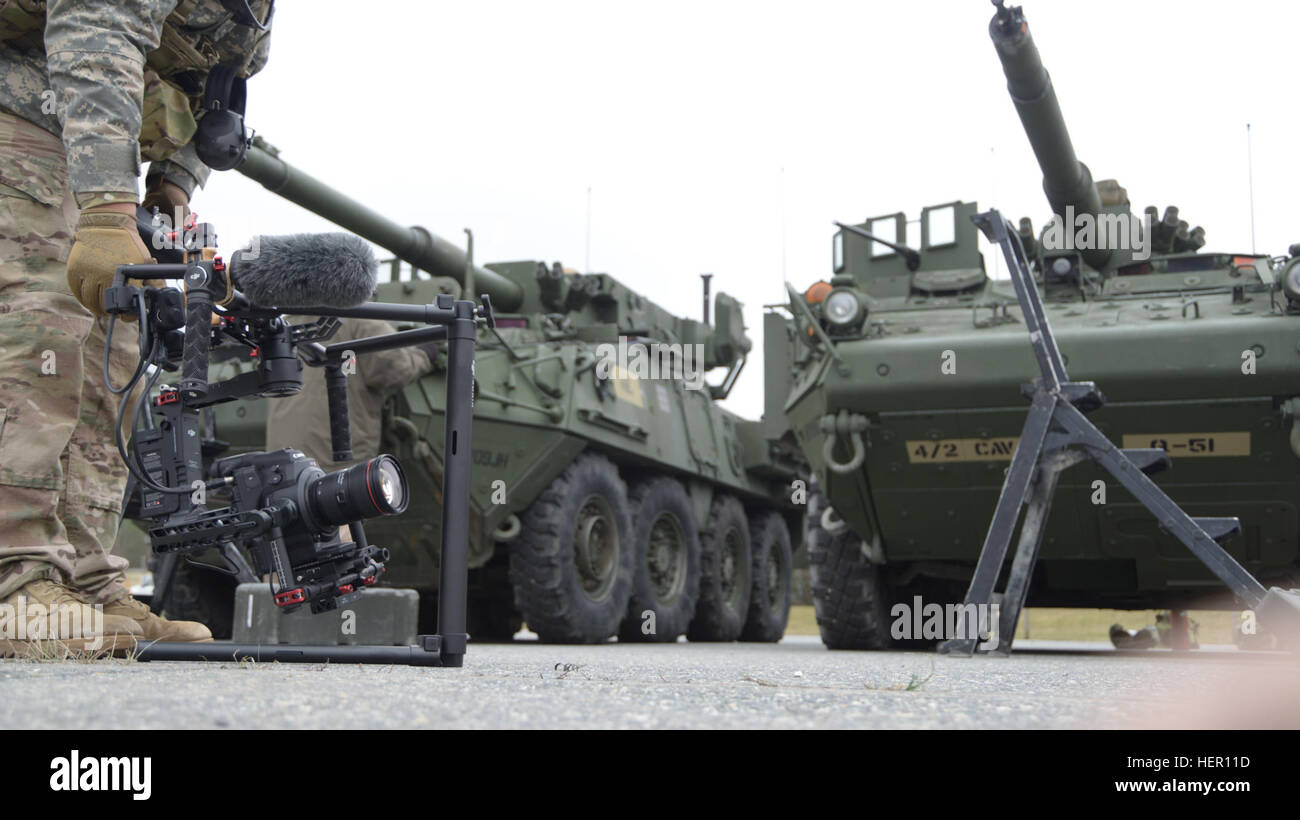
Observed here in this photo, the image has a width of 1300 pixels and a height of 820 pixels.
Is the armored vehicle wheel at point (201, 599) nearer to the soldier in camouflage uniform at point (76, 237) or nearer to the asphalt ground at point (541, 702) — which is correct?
the soldier in camouflage uniform at point (76, 237)

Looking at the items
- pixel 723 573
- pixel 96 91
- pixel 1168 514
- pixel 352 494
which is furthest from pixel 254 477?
pixel 723 573

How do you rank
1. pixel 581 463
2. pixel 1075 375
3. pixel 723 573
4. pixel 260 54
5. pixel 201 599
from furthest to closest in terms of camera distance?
pixel 723 573, pixel 201 599, pixel 581 463, pixel 1075 375, pixel 260 54

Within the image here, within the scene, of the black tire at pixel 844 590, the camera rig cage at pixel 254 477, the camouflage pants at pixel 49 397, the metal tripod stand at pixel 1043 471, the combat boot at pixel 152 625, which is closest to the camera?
the camera rig cage at pixel 254 477

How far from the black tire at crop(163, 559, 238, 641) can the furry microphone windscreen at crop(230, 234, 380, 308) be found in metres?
5.83

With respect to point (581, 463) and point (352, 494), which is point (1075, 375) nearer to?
point (581, 463)

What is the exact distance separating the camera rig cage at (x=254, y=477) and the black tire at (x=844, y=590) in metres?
4.17

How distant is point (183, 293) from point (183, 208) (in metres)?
0.95

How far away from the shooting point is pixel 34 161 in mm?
3109

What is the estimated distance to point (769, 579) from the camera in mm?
11680

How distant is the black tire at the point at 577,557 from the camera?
7.42m

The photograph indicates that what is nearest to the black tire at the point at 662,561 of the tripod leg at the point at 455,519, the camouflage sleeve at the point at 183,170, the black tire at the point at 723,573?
the black tire at the point at 723,573

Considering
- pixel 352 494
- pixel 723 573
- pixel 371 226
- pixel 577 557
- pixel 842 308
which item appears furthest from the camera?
pixel 723 573

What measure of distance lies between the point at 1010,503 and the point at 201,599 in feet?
17.6
